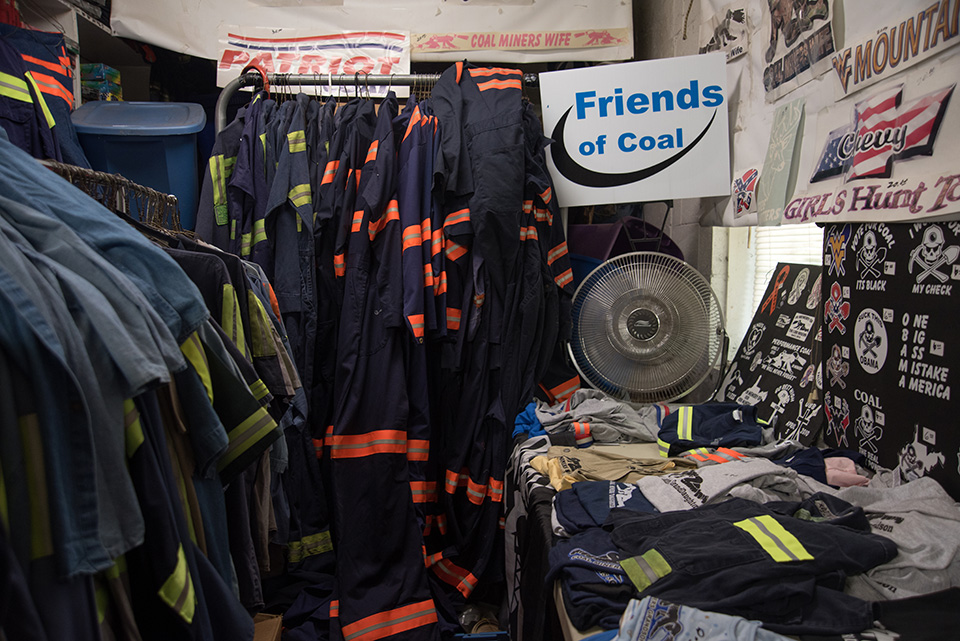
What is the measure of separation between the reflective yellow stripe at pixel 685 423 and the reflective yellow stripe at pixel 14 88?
2471 millimetres

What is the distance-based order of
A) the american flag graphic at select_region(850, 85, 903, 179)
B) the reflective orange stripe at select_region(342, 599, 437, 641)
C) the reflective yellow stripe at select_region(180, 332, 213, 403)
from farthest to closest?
1. the reflective orange stripe at select_region(342, 599, 437, 641)
2. the american flag graphic at select_region(850, 85, 903, 179)
3. the reflective yellow stripe at select_region(180, 332, 213, 403)

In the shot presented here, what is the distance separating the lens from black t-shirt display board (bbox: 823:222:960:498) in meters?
1.27

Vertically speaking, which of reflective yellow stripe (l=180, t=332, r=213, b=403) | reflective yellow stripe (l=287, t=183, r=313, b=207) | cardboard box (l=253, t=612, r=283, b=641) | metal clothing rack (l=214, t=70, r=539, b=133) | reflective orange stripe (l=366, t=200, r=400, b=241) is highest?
metal clothing rack (l=214, t=70, r=539, b=133)

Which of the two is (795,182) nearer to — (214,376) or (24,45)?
(214,376)

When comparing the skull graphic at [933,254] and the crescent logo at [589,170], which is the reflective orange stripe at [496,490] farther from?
the skull graphic at [933,254]

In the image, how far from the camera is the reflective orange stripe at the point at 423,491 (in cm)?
215

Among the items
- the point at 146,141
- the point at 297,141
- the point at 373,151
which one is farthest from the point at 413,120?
the point at 146,141

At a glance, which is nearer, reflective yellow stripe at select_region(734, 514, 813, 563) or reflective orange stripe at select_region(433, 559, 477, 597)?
reflective yellow stripe at select_region(734, 514, 813, 563)

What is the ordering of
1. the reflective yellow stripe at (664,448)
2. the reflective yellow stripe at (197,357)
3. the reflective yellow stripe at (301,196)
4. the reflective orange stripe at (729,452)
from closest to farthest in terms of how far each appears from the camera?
1. the reflective yellow stripe at (197,357)
2. the reflective orange stripe at (729,452)
3. the reflective yellow stripe at (664,448)
4. the reflective yellow stripe at (301,196)

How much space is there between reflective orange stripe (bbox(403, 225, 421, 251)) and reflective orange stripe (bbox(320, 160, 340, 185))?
373 millimetres

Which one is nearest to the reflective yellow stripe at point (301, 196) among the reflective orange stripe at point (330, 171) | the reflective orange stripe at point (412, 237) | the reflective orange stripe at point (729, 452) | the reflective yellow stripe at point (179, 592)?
the reflective orange stripe at point (330, 171)

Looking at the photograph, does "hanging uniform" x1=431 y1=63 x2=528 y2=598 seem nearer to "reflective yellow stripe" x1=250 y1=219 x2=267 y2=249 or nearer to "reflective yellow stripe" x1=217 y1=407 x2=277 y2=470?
"reflective yellow stripe" x1=250 y1=219 x2=267 y2=249

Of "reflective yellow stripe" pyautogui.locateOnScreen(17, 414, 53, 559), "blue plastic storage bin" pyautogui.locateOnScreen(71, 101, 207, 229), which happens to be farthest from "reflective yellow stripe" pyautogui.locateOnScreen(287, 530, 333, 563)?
"reflective yellow stripe" pyautogui.locateOnScreen(17, 414, 53, 559)

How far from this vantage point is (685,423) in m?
1.82
